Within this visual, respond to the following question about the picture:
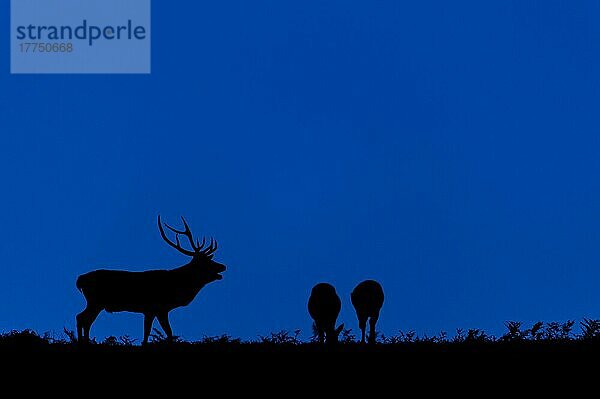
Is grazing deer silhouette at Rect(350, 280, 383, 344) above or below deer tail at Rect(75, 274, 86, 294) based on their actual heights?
below

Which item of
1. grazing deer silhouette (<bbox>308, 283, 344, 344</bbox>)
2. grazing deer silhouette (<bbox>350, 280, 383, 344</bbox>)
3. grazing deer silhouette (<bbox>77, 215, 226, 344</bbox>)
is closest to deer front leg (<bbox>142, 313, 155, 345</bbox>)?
grazing deer silhouette (<bbox>77, 215, 226, 344</bbox>)

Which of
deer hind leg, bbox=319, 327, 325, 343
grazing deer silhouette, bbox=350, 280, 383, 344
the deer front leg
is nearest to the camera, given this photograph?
deer hind leg, bbox=319, 327, 325, 343

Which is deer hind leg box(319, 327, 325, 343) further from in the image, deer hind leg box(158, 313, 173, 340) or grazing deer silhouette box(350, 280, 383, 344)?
deer hind leg box(158, 313, 173, 340)

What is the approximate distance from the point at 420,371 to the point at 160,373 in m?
2.88

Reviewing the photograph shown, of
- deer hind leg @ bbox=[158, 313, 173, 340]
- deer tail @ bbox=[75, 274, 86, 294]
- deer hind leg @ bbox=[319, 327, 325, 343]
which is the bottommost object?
deer hind leg @ bbox=[319, 327, 325, 343]

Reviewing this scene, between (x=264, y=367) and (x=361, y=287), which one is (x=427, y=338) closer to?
(x=361, y=287)

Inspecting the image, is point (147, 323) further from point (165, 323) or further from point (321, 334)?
point (321, 334)

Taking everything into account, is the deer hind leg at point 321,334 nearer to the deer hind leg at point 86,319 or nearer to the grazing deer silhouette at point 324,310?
the grazing deer silhouette at point 324,310

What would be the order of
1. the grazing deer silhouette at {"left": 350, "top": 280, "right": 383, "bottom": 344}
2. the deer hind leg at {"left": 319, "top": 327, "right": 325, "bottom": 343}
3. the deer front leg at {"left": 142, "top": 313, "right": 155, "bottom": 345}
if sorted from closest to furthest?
the deer hind leg at {"left": 319, "top": 327, "right": 325, "bottom": 343}
the deer front leg at {"left": 142, "top": 313, "right": 155, "bottom": 345}
the grazing deer silhouette at {"left": 350, "top": 280, "right": 383, "bottom": 344}

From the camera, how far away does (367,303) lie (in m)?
15.2

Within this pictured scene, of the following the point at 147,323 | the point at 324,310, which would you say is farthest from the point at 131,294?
the point at 324,310

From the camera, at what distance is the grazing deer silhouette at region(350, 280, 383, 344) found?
1523 cm

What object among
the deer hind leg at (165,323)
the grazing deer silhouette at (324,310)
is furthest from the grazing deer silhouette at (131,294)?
the grazing deer silhouette at (324,310)

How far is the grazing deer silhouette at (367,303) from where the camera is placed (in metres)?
15.2
